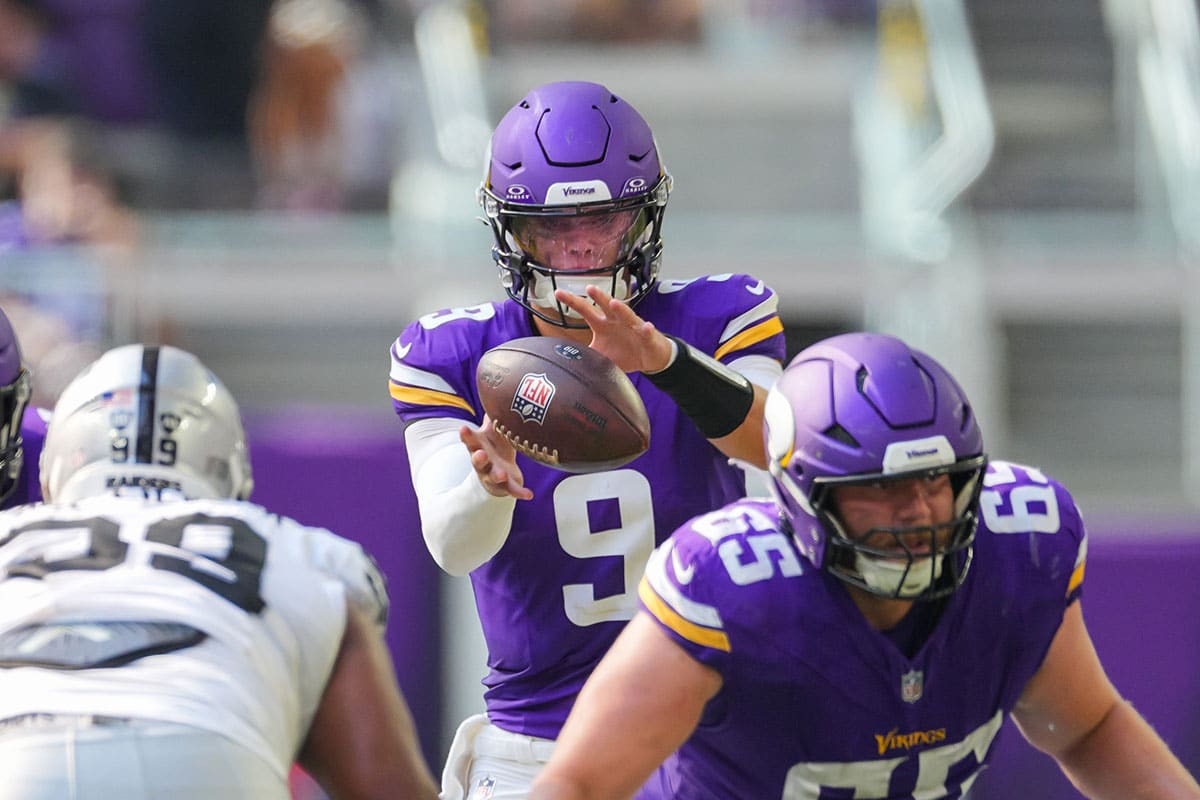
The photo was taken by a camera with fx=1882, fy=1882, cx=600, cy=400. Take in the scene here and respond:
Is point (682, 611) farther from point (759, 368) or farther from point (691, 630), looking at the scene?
point (759, 368)

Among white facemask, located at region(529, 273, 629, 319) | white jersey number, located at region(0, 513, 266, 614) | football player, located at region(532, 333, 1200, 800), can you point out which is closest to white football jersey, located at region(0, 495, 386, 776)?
white jersey number, located at region(0, 513, 266, 614)

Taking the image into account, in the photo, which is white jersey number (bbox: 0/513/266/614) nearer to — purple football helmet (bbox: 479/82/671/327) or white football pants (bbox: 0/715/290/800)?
white football pants (bbox: 0/715/290/800)

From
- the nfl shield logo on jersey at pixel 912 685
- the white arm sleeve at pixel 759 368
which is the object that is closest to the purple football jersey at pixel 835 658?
the nfl shield logo on jersey at pixel 912 685

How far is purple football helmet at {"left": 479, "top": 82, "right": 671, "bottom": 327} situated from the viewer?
3475 millimetres

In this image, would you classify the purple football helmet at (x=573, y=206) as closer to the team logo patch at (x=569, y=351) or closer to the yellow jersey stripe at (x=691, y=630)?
the team logo patch at (x=569, y=351)

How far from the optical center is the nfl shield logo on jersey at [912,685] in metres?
2.99

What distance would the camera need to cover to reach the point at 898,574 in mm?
2908

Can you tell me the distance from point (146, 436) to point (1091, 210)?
22.2ft

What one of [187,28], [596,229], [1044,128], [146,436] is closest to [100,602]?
[146,436]

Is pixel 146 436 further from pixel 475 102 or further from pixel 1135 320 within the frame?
pixel 1135 320

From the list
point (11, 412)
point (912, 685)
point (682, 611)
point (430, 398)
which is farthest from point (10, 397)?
point (912, 685)

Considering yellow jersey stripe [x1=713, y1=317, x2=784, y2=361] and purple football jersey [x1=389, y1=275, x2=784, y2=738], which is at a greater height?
yellow jersey stripe [x1=713, y1=317, x2=784, y2=361]

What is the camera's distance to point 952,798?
125 inches

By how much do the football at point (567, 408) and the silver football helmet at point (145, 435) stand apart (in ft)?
2.08
